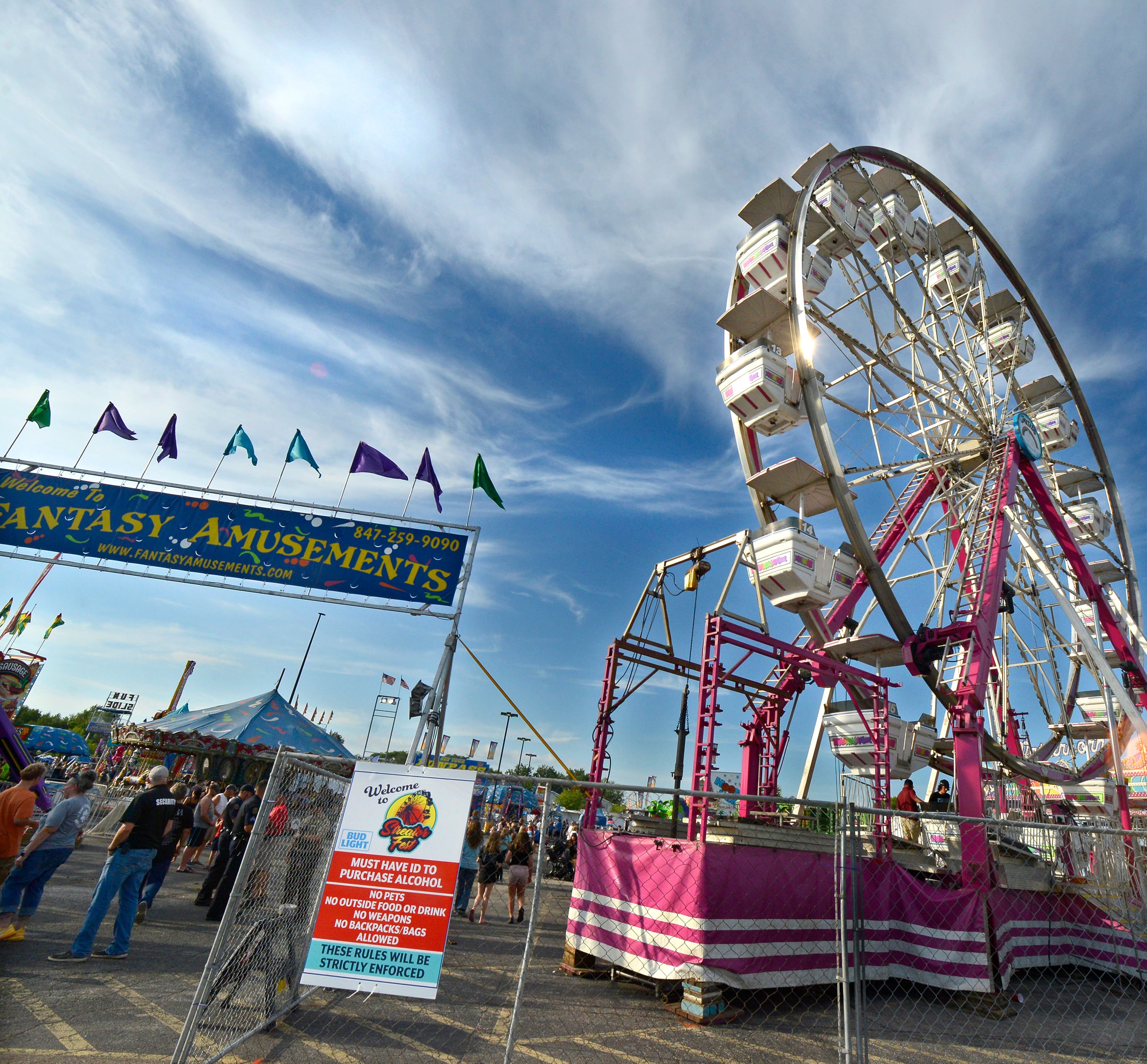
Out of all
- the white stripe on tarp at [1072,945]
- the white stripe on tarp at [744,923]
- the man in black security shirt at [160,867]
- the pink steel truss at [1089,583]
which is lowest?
the man in black security shirt at [160,867]

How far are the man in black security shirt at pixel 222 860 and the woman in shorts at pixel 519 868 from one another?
4295 millimetres

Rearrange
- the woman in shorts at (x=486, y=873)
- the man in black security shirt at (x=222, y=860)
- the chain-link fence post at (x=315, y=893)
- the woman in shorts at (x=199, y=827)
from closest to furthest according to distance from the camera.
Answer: the chain-link fence post at (x=315, y=893) < the man in black security shirt at (x=222, y=860) < the woman in shorts at (x=486, y=873) < the woman in shorts at (x=199, y=827)

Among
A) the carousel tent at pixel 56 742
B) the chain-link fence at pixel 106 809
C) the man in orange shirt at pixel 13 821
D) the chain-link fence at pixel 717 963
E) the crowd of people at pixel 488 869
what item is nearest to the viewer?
the chain-link fence at pixel 717 963

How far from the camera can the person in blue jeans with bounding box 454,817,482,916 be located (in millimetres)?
9227

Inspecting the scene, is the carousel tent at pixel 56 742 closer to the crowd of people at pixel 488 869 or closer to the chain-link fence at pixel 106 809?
the chain-link fence at pixel 106 809

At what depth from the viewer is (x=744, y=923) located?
6.30m

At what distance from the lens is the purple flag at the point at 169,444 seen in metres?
15.2

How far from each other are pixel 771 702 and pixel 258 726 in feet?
56.8

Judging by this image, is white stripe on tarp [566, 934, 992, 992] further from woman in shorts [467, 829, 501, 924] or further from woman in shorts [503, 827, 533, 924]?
woman in shorts [503, 827, 533, 924]

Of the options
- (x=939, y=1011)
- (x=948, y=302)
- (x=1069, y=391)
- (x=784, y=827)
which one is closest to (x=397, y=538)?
(x=784, y=827)

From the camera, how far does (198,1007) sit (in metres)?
3.82

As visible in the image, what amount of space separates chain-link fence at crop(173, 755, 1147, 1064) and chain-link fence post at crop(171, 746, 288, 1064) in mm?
21

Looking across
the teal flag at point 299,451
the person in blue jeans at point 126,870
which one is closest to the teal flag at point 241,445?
the teal flag at point 299,451

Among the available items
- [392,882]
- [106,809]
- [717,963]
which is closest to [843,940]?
[717,963]
